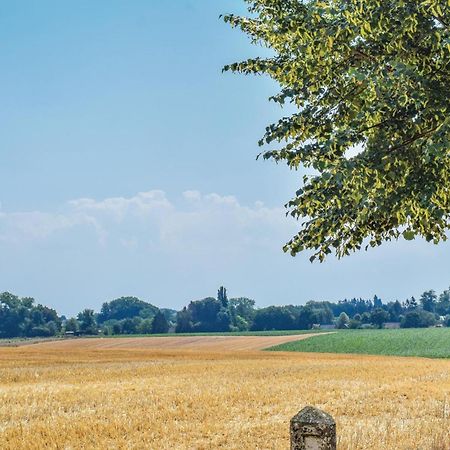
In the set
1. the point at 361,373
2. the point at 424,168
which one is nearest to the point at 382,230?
the point at 424,168

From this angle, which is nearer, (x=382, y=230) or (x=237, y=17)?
(x=382, y=230)

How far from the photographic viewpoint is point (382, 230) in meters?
15.3

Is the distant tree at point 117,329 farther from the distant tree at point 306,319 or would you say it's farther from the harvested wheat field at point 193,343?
the harvested wheat field at point 193,343

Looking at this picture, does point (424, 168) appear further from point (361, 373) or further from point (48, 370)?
point (48, 370)

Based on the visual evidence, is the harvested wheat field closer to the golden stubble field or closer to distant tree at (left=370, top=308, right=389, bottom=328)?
distant tree at (left=370, top=308, right=389, bottom=328)

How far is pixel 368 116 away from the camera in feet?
39.7

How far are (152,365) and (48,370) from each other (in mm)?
5695

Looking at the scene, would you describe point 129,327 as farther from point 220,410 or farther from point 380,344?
point 220,410

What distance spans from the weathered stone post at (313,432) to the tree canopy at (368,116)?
19.0 ft

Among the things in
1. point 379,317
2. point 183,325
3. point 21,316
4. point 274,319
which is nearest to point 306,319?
point 274,319

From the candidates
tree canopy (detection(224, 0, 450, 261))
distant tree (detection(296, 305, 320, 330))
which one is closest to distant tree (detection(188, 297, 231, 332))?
distant tree (detection(296, 305, 320, 330))

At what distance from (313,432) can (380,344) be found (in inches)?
2884

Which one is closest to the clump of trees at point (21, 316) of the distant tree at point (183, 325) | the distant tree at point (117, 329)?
the distant tree at point (117, 329)

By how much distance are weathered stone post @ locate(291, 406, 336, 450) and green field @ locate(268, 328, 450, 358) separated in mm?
61767
